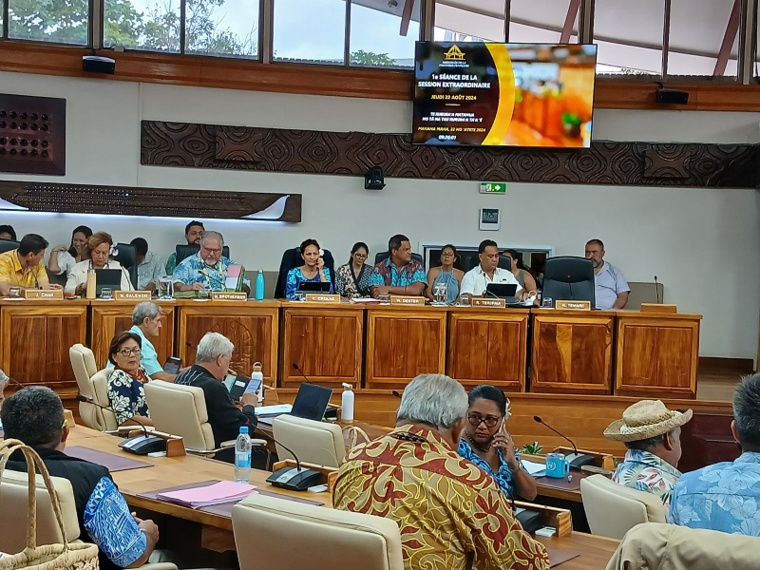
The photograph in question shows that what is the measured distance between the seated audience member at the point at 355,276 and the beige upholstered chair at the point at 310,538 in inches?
247

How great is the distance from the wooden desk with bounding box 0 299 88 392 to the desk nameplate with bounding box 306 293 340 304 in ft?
5.51

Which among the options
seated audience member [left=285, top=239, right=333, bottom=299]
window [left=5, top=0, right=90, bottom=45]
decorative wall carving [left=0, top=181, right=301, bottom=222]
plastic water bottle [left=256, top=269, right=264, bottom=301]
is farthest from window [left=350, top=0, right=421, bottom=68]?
plastic water bottle [left=256, top=269, right=264, bottom=301]

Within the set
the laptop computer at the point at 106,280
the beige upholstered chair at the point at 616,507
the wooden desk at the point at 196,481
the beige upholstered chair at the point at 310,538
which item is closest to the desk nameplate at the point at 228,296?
the laptop computer at the point at 106,280

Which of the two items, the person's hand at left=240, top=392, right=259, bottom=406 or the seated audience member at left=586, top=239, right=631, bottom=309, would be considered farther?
the seated audience member at left=586, top=239, right=631, bottom=309

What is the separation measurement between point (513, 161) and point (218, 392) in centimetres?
595

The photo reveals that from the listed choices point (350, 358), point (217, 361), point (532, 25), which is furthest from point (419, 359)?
point (532, 25)

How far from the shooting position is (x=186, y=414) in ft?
14.4

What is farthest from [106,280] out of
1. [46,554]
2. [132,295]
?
[46,554]

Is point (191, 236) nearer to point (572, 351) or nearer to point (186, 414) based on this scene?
point (572, 351)

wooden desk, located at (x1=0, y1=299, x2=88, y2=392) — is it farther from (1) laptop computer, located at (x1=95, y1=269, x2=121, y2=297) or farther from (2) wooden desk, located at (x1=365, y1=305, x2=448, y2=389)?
(2) wooden desk, located at (x1=365, y1=305, x2=448, y2=389)

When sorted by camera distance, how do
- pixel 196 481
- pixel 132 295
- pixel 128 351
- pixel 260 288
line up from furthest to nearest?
1. pixel 260 288
2. pixel 132 295
3. pixel 128 351
4. pixel 196 481

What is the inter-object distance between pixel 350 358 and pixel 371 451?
4.65 m

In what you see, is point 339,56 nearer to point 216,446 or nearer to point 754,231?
point 754,231

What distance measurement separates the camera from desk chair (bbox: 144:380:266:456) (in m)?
4.36
